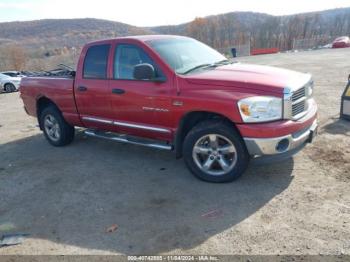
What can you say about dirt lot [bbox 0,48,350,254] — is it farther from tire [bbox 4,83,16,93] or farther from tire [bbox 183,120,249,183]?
tire [bbox 4,83,16,93]

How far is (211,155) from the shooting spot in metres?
4.60

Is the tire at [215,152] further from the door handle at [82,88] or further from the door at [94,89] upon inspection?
the door handle at [82,88]

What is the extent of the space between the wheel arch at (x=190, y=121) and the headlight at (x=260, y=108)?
0.31 meters

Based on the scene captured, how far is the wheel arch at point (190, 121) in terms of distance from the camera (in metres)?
4.49

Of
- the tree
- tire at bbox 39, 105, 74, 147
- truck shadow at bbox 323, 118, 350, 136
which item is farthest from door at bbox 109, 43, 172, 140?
the tree

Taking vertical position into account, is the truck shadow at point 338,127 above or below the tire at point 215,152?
below

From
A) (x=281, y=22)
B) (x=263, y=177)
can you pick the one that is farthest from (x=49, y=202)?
(x=281, y=22)

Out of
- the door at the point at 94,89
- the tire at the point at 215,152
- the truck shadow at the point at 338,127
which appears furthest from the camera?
the truck shadow at the point at 338,127

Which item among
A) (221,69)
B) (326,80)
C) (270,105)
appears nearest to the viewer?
(270,105)

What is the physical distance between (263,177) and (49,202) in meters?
2.84

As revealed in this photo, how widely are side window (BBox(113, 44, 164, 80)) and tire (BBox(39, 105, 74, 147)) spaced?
192 cm

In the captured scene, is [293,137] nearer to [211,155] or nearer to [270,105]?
[270,105]

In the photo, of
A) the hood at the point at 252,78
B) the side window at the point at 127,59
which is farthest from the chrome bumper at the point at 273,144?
the side window at the point at 127,59

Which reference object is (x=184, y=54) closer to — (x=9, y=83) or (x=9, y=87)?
(x=9, y=83)
